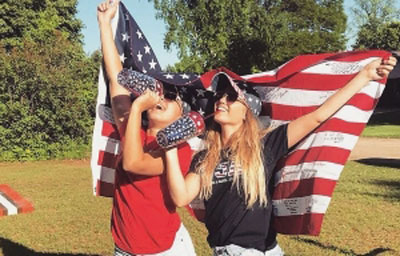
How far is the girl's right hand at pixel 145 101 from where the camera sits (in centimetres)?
280

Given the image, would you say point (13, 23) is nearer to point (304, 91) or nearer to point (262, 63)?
point (262, 63)

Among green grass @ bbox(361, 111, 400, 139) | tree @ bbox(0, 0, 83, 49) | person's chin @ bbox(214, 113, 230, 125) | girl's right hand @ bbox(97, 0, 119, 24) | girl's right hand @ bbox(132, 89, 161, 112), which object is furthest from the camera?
green grass @ bbox(361, 111, 400, 139)

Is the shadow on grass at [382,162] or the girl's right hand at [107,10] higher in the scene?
the girl's right hand at [107,10]

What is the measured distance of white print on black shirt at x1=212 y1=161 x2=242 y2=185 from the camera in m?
2.88

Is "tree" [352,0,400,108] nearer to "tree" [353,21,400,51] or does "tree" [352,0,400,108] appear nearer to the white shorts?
"tree" [353,21,400,51]

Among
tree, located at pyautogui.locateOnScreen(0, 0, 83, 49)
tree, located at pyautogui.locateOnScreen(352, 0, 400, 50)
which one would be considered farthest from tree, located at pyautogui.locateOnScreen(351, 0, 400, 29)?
tree, located at pyautogui.locateOnScreen(0, 0, 83, 49)

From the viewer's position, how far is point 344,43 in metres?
43.1

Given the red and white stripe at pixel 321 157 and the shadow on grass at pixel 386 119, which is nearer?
the red and white stripe at pixel 321 157

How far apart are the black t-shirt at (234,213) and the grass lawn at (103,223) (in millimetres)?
3626

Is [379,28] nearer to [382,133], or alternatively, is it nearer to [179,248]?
[382,133]

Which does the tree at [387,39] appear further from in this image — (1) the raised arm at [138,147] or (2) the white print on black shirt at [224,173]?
(1) the raised arm at [138,147]

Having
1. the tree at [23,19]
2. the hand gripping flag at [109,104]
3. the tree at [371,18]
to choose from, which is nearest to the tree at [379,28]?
the tree at [371,18]

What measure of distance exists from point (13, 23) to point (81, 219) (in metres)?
20.5

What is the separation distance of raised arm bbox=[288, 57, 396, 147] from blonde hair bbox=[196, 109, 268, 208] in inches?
8.9
